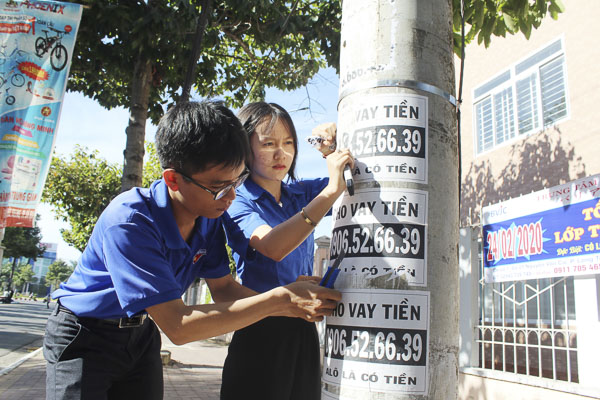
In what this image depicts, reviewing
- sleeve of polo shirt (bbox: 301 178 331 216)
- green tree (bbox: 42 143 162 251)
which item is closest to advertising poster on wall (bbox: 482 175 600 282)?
sleeve of polo shirt (bbox: 301 178 331 216)

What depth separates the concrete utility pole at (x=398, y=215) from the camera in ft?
4.59

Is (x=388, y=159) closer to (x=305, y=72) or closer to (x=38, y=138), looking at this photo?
(x=38, y=138)

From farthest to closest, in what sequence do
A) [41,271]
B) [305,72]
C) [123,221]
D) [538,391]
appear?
[41,271]
[305,72]
[538,391]
[123,221]

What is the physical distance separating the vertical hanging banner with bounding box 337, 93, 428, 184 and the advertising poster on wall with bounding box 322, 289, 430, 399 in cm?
37

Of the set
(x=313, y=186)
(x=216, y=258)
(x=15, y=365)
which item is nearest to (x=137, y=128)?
(x=313, y=186)

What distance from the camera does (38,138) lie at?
5.68 meters

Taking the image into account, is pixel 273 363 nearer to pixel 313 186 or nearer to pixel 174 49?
pixel 313 186

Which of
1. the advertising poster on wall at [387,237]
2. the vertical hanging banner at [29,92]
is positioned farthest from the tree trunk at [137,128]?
the advertising poster on wall at [387,237]

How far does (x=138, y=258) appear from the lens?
1.70 m

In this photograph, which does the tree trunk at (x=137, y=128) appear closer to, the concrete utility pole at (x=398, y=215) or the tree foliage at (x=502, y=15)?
the tree foliage at (x=502, y=15)

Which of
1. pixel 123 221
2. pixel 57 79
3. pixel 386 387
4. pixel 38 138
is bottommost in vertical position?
pixel 386 387

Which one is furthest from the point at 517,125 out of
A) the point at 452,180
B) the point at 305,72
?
the point at 452,180

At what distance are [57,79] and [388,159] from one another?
5507 millimetres

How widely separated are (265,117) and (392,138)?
2.94 feet
